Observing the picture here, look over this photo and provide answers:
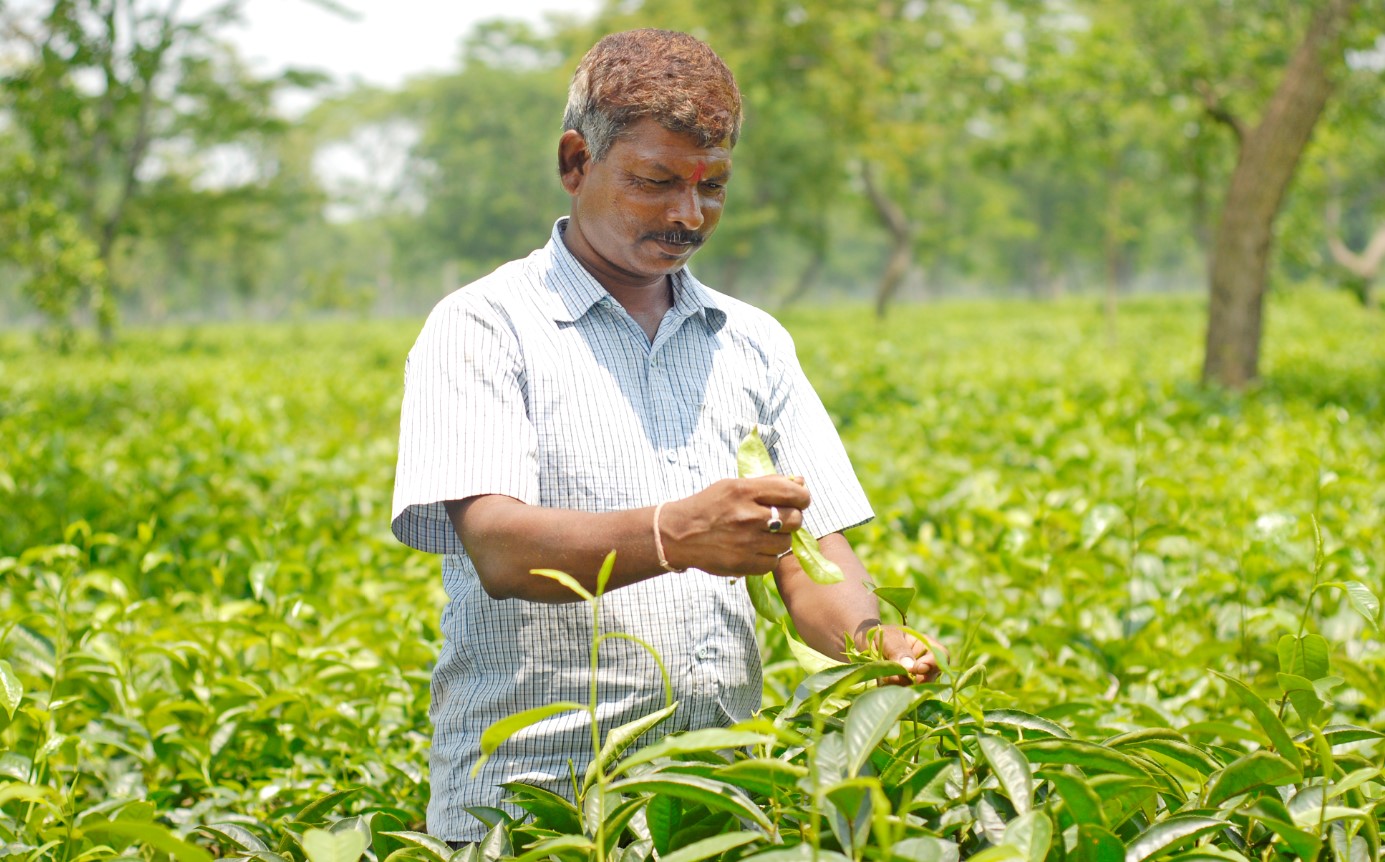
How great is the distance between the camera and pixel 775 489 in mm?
1230

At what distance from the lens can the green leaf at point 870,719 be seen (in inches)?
41.9

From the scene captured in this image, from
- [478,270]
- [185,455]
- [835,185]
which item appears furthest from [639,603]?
[478,270]

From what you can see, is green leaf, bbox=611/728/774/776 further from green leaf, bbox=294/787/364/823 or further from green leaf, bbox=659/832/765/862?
green leaf, bbox=294/787/364/823

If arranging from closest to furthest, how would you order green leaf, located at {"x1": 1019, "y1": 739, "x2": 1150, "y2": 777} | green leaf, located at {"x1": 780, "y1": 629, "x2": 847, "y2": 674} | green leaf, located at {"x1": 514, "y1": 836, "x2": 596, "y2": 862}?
green leaf, located at {"x1": 514, "y1": 836, "x2": 596, "y2": 862}
green leaf, located at {"x1": 1019, "y1": 739, "x2": 1150, "y2": 777}
green leaf, located at {"x1": 780, "y1": 629, "x2": 847, "y2": 674}

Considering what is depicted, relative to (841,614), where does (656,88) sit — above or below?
above

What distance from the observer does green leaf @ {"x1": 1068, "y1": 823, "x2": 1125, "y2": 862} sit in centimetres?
110

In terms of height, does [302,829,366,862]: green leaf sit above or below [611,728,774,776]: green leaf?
below

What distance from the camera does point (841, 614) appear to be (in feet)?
5.23

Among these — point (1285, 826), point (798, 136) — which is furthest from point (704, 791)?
point (798, 136)

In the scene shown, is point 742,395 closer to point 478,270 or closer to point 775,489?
point 775,489

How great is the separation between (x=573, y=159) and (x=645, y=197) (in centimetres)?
14

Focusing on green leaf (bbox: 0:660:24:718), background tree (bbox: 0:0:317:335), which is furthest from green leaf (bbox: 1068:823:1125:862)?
background tree (bbox: 0:0:317:335)

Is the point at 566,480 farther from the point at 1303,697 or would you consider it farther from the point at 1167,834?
the point at 1303,697

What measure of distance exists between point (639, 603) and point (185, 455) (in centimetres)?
352
